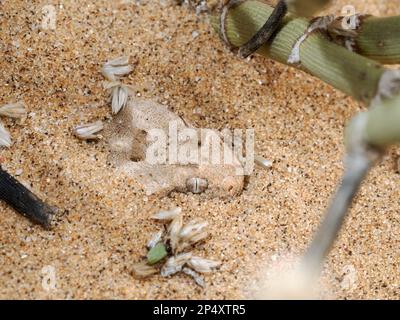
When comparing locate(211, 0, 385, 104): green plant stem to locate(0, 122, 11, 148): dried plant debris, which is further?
locate(0, 122, 11, 148): dried plant debris

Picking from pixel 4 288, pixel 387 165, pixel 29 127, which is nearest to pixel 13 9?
pixel 29 127

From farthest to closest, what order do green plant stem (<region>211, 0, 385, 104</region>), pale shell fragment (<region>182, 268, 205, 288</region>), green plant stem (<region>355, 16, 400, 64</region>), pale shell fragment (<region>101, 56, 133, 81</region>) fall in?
1. pale shell fragment (<region>101, 56, 133, 81</region>)
2. green plant stem (<region>355, 16, 400, 64</region>)
3. pale shell fragment (<region>182, 268, 205, 288</region>)
4. green plant stem (<region>211, 0, 385, 104</region>)

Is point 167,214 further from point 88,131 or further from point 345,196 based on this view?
point 345,196

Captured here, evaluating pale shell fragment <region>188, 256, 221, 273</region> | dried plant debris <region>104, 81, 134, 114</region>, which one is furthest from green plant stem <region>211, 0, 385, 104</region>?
pale shell fragment <region>188, 256, 221, 273</region>

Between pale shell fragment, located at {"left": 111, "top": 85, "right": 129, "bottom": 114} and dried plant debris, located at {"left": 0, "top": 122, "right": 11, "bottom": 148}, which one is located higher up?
pale shell fragment, located at {"left": 111, "top": 85, "right": 129, "bottom": 114}

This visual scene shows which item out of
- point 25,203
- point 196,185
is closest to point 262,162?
point 196,185

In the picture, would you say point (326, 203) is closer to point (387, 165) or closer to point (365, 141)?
point (387, 165)

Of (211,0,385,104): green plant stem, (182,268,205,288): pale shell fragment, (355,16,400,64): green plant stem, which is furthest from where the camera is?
(355,16,400,64): green plant stem

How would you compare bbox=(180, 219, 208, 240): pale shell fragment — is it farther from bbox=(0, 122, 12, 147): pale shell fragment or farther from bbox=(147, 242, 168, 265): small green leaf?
bbox=(0, 122, 12, 147): pale shell fragment
